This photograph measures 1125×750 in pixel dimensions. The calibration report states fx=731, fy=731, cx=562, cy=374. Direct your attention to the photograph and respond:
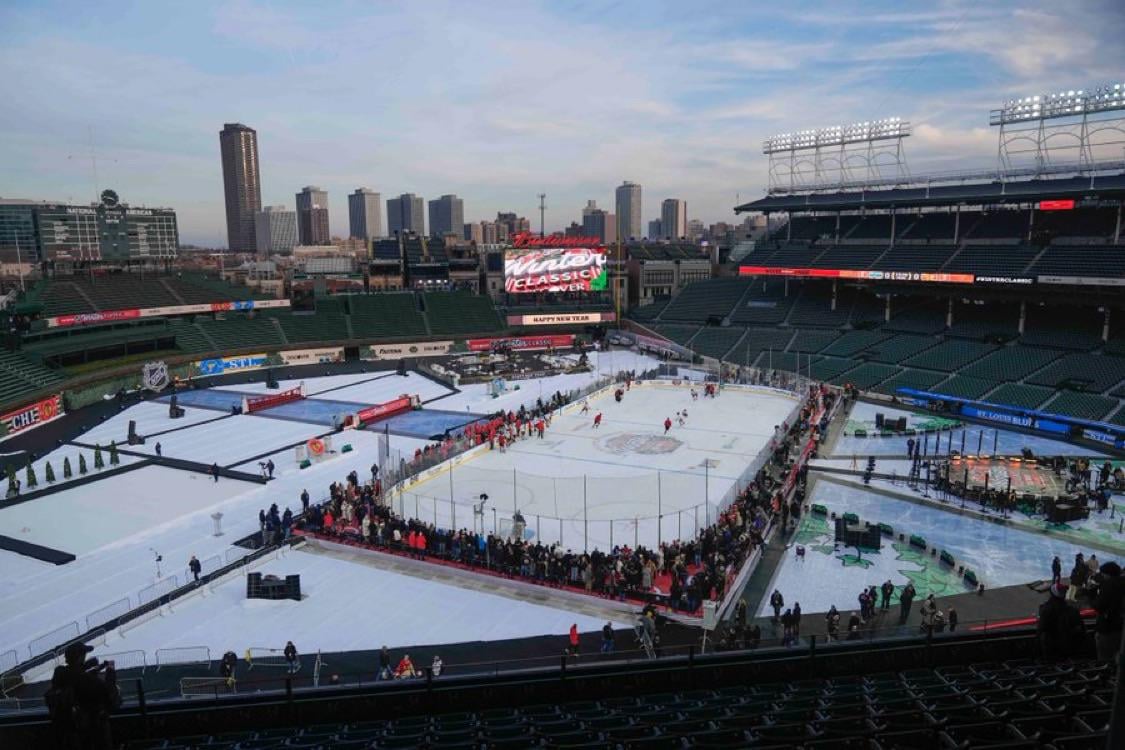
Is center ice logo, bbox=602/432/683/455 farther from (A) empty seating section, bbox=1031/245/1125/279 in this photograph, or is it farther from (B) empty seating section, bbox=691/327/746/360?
(A) empty seating section, bbox=1031/245/1125/279

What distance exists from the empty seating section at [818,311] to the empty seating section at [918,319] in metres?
3.92

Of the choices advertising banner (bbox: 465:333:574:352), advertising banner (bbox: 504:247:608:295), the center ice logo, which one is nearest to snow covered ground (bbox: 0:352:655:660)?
the center ice logo

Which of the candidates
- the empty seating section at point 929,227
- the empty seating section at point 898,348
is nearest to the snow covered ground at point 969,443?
the empty seating section at point 898,348

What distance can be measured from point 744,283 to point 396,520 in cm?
5756

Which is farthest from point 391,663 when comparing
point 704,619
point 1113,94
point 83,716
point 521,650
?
point 1113,94

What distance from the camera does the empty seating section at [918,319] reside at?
181 ft

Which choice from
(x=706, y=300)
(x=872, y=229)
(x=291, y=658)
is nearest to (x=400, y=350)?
(x=706, y=300)

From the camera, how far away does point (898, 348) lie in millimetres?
52812

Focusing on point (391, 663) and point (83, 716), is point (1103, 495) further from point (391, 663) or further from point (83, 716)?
point (83, 716)

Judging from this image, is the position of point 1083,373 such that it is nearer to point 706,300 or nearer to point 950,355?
point 950,355

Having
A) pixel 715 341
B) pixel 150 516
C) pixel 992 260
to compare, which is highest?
pixel 992 260

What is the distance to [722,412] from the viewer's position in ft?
141

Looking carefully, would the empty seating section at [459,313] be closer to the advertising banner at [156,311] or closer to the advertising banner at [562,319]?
the advertising banner at [562,319]

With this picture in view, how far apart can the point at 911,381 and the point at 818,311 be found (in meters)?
17.4
